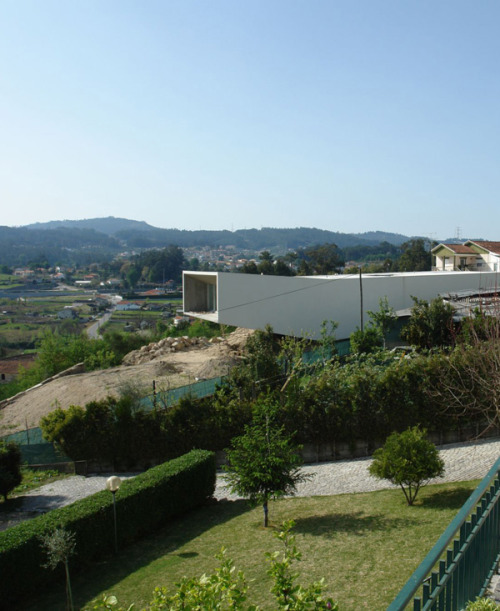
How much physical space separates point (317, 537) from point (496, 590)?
18.1 feet

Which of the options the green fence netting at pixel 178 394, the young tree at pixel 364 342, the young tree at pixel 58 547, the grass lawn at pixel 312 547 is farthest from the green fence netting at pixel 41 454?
the young tree at pixel 364 342

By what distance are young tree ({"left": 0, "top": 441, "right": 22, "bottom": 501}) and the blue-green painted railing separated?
40.3ft

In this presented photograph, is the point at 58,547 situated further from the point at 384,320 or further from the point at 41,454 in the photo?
the point at 384,320

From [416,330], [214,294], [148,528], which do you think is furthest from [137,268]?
[148,528]

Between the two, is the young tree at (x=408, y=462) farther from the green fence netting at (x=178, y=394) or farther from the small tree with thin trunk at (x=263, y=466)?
the green fence netting at (x=178, y=394)

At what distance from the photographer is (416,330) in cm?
2347

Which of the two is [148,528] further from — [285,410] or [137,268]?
[137,268]

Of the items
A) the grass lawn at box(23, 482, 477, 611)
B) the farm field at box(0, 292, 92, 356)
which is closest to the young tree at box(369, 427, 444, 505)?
the grass lawn at box(23, 482, 477, 611)

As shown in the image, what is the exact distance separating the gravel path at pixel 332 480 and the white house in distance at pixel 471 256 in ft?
92.9

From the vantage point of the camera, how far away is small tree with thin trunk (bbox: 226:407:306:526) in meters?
10.5

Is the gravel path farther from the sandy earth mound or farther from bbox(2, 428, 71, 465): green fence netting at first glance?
the sandy earth mound

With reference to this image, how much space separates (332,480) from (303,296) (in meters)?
16.1

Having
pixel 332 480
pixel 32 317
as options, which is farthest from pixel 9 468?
pixel 32 317

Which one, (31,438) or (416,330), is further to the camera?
(416,330)
